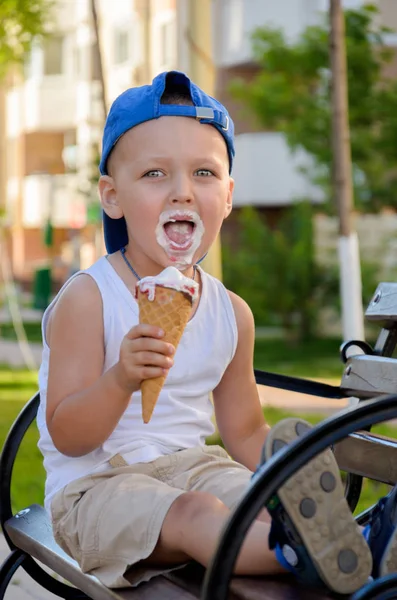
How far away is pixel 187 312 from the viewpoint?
251 centimetres

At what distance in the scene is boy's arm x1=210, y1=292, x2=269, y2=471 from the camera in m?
3.01

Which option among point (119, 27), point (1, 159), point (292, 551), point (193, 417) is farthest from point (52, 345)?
point (1, 159)

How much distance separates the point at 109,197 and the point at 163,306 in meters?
0.53

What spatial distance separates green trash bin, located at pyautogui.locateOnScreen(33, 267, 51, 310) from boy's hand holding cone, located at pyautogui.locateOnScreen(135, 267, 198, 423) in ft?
85.3

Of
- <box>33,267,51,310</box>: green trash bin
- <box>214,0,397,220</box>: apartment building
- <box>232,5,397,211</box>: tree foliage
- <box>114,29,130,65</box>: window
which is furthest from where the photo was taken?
<box>114,29,130,65</box>: window

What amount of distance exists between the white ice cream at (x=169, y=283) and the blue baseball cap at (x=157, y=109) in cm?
43

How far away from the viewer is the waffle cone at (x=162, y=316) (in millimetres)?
2453

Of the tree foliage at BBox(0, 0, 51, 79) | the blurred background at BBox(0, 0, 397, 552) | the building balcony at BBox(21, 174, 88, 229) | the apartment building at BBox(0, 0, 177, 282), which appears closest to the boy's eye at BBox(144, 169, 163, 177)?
the blurred background at BBox(0, 0, 397, 552)

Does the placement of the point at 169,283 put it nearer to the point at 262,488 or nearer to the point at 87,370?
the point at 87,370

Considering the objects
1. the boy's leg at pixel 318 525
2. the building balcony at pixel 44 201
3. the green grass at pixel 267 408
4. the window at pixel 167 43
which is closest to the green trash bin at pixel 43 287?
the window at pixel 167 43

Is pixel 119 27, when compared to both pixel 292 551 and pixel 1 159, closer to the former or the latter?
pixel 1 159

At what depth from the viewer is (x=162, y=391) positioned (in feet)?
9.26

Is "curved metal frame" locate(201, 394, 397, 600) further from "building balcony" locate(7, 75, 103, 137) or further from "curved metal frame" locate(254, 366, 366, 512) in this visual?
"building balcony" locate(7, 75, 103, 137)

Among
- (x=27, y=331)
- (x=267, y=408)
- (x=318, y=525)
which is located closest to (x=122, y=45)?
(x=27, y=331)
